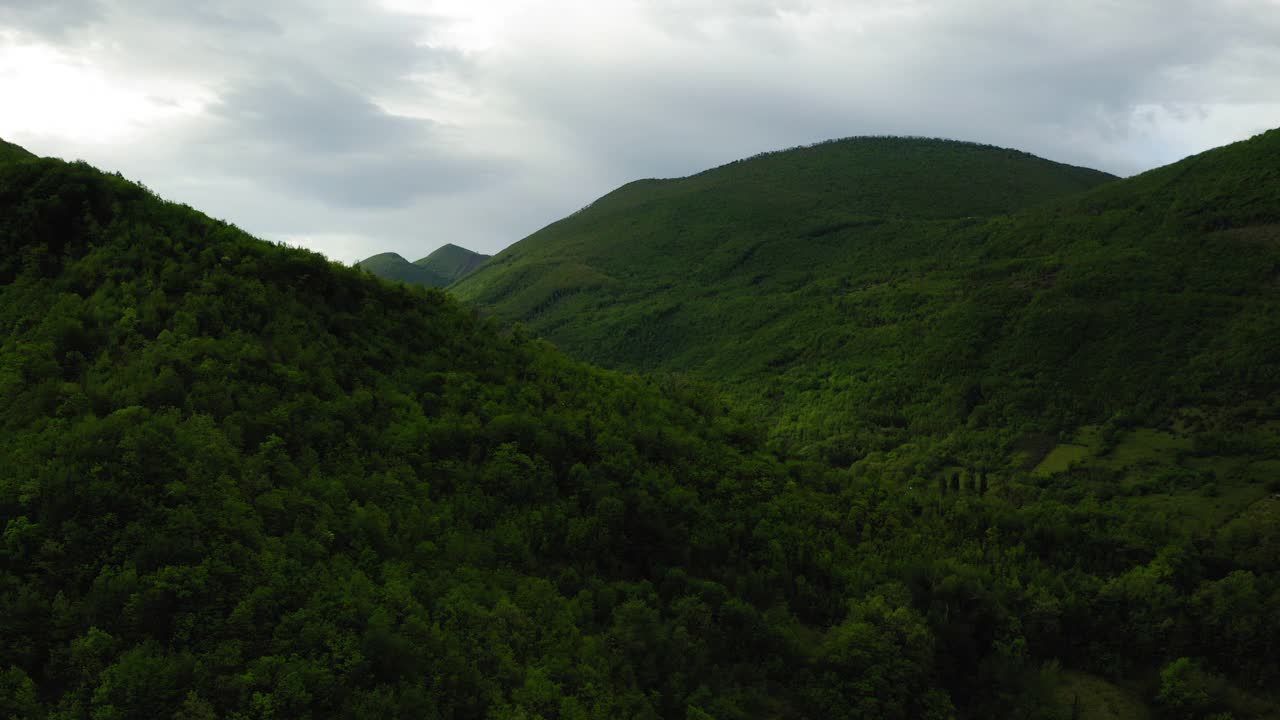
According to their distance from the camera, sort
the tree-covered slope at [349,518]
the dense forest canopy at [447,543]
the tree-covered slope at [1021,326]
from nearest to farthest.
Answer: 1. the tree-covered slope at [349,518]
2. the dense forest canopy at [447,543]
3. the tree-covered slope at [1021,326]

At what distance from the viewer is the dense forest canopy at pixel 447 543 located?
1812 centimetres

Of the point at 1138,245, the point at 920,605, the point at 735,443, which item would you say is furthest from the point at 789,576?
the point at 1138,245

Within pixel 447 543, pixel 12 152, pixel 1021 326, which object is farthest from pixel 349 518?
pixel 1021 326

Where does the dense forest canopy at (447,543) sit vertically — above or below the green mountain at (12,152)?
below

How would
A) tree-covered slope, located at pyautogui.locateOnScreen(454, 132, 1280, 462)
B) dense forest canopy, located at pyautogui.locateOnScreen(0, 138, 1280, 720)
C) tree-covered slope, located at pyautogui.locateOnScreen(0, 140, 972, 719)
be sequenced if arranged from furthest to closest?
tree-covered slope, located at pyautogui.locateOnScreen(454, 132, 1280, 462), dense forest canopy, located at pyautogui.locateOnScreen(0, 138, 1280, 720), tree-covered slope, located at pyautogui.locateOnScreen(0, 140, 972, 719)

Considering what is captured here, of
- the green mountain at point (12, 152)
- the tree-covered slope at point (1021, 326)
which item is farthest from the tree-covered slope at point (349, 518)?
the tree-covered slope at point (1021, 326)

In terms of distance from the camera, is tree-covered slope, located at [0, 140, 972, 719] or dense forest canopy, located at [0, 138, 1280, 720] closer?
tree-covered slope, located at [0, 140, 972, 719]

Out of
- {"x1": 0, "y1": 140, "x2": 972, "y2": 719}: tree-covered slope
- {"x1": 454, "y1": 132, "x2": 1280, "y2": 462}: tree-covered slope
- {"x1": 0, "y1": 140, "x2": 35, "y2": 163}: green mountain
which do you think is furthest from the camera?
{"x1": 454, "y1": 132, "x2": 1280, "y2": 462}: tree-covered slope

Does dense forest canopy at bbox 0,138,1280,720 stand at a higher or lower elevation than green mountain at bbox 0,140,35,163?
lower

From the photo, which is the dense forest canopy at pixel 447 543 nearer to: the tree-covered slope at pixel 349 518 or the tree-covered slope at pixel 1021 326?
the tree-covered slope at pixel 349 518

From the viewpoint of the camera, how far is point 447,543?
2542 centimetres

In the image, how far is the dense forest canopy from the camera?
59.5 ft

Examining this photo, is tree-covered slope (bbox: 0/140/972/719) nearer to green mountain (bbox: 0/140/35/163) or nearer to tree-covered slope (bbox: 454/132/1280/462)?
A: green mountain (bbox: 0/140/35/163)

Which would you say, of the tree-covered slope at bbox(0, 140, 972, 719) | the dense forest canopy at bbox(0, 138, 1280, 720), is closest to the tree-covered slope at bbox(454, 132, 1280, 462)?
the dense forest canopy at bbox(0, 138, 1280, 720)
